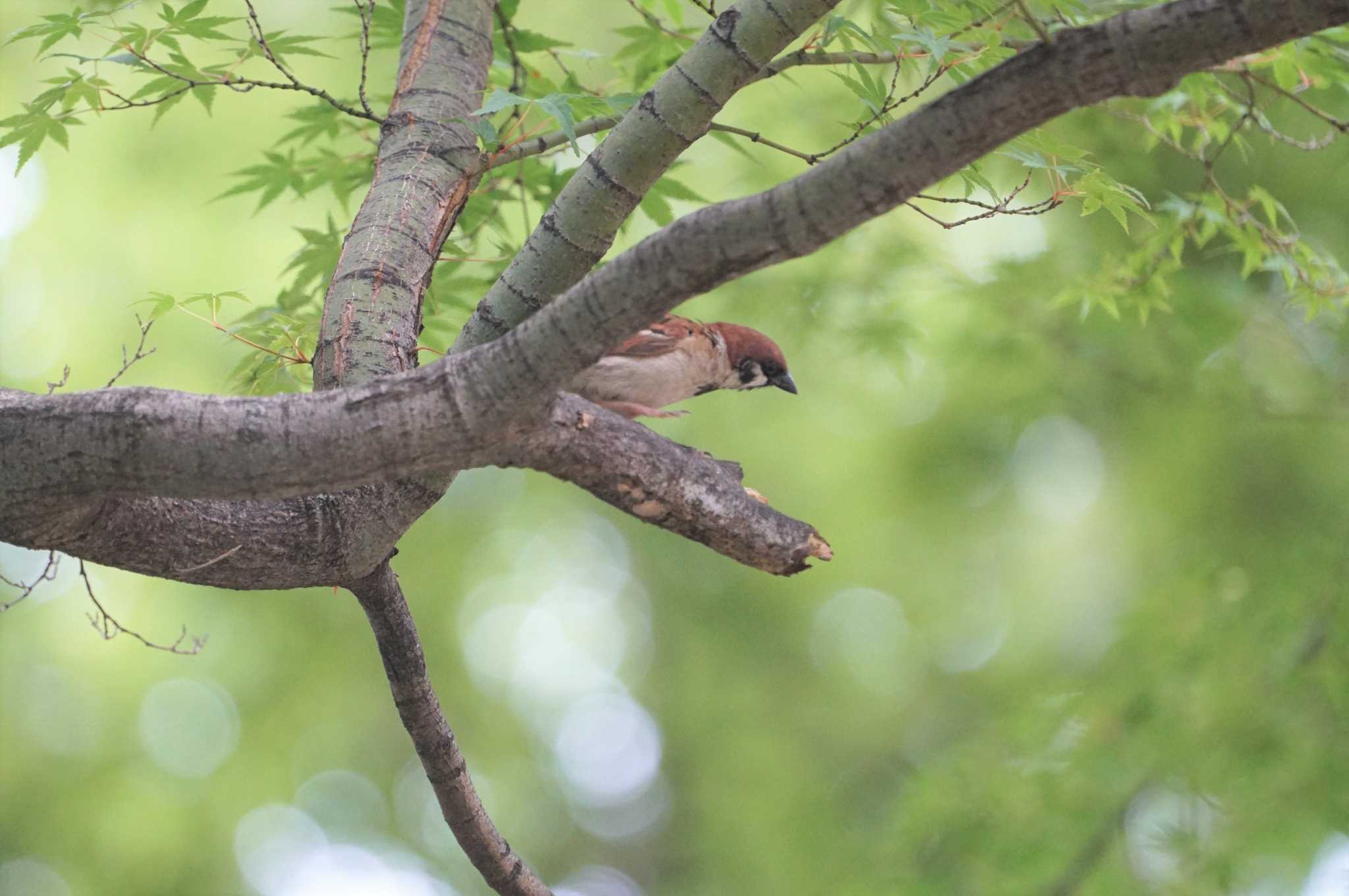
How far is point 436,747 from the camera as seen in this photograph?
2480 mm

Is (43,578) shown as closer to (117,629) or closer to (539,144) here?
(117,629)

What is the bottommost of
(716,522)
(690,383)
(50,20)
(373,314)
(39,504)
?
(39,504)

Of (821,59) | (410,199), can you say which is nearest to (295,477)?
(410,199)

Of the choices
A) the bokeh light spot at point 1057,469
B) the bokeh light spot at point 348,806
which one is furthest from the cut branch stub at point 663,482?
the bokeh light spot at point 348,806

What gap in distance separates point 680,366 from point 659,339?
0.10m

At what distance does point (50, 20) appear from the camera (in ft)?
8.34

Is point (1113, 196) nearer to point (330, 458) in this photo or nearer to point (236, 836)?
point (330, 458)

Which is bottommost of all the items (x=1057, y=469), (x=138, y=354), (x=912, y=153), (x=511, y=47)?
(x=912, y=153)

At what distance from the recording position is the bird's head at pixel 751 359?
3.25 metres

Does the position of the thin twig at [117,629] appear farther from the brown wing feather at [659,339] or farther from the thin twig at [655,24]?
the thin twig at [655,24]

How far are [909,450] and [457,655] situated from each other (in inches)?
138

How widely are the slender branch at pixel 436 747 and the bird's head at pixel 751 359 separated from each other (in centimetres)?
125

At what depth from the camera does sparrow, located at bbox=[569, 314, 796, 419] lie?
9.82 feet

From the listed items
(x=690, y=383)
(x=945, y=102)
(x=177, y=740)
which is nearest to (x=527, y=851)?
(x=177, y=740)
